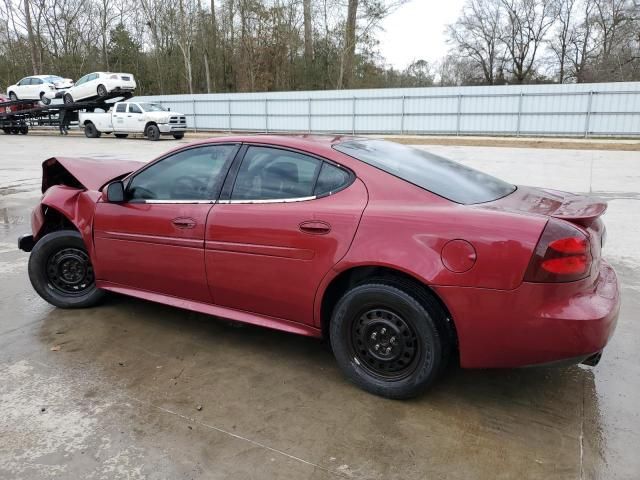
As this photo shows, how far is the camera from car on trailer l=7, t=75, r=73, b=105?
99.9 feet

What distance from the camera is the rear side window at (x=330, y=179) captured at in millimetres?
3100

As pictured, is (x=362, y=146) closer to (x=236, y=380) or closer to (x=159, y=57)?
(x=236, y=380)

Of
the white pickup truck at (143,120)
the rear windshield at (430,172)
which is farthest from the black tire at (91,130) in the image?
the rear windshield at (430,172)

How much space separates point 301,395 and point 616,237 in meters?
5.24

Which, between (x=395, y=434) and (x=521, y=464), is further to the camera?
(x=395, y=434)

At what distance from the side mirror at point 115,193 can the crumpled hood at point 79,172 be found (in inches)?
19.3

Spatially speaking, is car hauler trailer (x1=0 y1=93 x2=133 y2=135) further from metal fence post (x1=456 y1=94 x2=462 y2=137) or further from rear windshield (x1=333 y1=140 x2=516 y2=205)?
rear windshield (x1=333 y1=140 x2=516 y2=205)

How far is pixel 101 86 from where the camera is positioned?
2745 cm

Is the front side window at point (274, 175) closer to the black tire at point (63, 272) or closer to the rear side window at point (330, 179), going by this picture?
the rear side window at point (330, 179)

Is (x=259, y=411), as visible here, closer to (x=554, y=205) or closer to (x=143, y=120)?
(x=554, y=205)

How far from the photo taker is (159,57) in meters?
44.4

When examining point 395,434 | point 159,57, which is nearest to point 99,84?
point 159,57

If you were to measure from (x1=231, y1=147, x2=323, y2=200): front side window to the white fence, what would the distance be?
23.3m

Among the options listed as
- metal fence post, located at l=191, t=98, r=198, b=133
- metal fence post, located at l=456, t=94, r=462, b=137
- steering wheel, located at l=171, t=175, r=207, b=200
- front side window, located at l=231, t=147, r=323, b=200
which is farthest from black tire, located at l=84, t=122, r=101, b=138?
front side window, located at l=231, t=147, r=323, b=200
